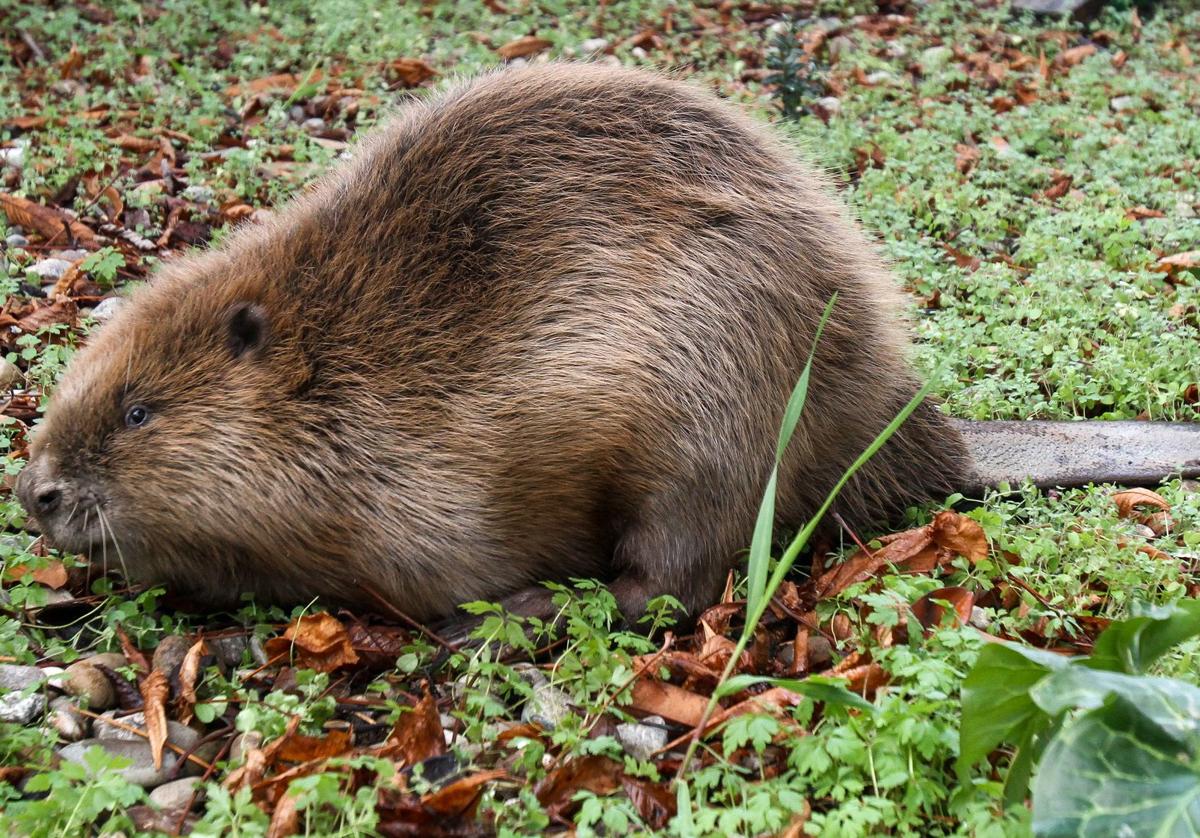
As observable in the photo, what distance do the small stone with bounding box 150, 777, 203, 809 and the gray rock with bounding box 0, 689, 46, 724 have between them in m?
0.32

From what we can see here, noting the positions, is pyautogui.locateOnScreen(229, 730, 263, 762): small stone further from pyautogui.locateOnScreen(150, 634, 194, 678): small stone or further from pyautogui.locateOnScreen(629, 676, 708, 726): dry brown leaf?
pyautogui.locateOnScreen(629, 676, 708, 726): dry brown leaf

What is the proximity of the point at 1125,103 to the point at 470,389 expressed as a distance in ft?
15.3

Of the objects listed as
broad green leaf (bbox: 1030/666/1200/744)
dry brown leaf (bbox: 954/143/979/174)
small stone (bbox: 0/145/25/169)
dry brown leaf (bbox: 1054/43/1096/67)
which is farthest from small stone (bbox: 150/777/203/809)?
dry brown leaf (bbox: 1054/43/1096/67)

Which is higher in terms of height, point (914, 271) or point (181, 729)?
point (914, 271)

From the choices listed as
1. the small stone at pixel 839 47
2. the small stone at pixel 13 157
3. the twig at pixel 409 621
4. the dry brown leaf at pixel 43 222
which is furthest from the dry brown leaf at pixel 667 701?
the small stone at pixel 839 47

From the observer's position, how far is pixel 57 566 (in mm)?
2830

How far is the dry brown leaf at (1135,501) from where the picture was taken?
10.2ft

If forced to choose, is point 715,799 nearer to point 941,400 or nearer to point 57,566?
point 57,566

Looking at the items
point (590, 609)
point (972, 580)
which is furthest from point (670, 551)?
point (972, 580)

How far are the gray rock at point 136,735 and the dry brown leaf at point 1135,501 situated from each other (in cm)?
226

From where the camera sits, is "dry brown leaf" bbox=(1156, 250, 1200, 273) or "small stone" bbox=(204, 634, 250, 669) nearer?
"small stone" bbox=(204, 634, 250, 669)

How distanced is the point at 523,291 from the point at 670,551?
0.70m

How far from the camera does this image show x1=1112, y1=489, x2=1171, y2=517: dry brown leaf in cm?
312

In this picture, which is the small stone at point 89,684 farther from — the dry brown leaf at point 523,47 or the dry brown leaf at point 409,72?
the dry brown leaf at point 523,47
